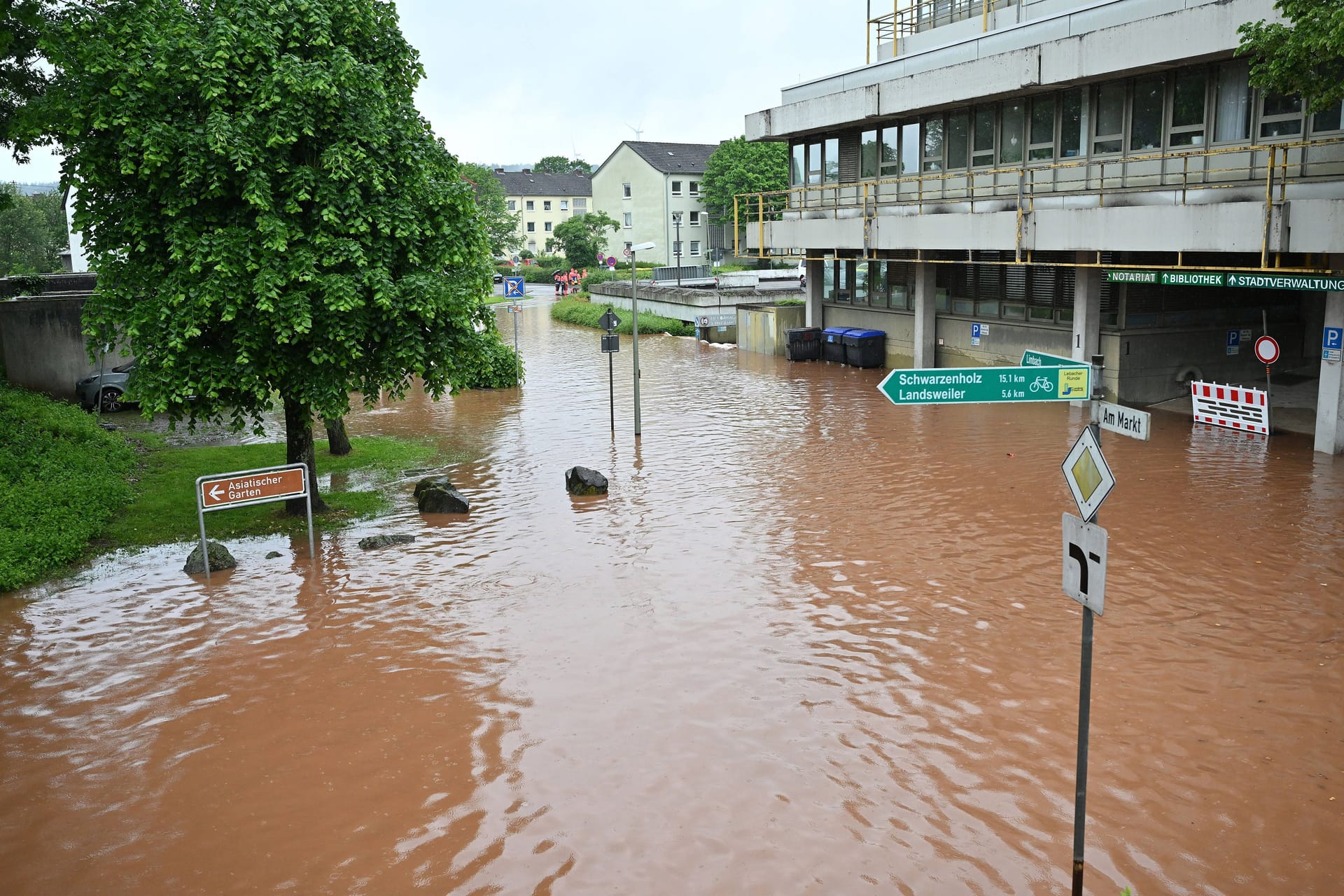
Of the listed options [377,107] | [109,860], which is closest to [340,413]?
[377,107]

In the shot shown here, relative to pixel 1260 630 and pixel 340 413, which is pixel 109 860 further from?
pixel 1260 630

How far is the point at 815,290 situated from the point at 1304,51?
862 inches

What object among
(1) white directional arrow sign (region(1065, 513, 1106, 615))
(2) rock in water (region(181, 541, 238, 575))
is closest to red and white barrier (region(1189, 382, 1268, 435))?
(1) white directional arrow sign (region(1065, 513, 1106, 615))

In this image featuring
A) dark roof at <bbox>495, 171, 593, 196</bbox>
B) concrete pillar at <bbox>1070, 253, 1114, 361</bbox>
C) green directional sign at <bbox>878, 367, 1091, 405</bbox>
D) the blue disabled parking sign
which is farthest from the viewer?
dark roof at <bbox>495, 171, 593, 196</bbox>

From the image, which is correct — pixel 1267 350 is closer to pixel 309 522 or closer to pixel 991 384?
pixel 991 384

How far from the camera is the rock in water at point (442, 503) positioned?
16719 millimetres

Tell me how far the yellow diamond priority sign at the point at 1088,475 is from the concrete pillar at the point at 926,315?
77.2ft

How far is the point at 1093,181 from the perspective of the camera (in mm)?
23578

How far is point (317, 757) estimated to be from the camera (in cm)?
877

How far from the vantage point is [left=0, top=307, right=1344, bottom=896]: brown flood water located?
7.27 m

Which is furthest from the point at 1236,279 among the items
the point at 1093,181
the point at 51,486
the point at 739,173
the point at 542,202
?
the point at 542,202

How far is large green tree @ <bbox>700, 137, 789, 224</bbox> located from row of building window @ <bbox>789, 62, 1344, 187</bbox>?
4433 cm

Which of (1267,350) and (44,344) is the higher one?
(44,344)

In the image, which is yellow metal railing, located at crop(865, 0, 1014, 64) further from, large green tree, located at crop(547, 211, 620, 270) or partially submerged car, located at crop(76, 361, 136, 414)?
large green tree, located at crop(547, 211, 620, 270)
